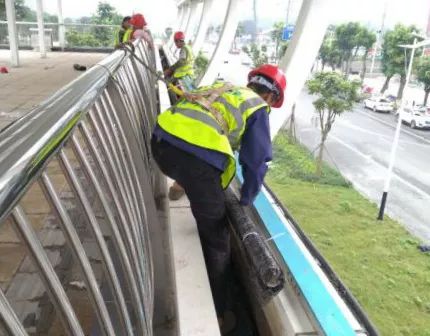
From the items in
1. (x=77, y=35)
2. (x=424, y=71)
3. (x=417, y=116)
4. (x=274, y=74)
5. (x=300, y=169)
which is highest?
(x=274, y=74)

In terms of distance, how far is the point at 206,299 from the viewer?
5.83ft

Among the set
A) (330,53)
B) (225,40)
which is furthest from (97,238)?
(330,53)

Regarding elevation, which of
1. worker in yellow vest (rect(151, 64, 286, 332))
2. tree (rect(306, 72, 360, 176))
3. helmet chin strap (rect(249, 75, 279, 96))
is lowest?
tree (rect(306, 72, 360, 176))

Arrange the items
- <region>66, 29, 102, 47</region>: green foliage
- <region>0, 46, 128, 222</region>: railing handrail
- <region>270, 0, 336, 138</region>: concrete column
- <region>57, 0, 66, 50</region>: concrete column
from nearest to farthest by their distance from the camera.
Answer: <region>0, 46, 128, 222</region>: railing handrail < <region>270, 0, 336, 138</region>: concrete column < <region>57, 0, 66, 50</region>: concrete column < <region>66, 29, 102, 47</region>: green foliage

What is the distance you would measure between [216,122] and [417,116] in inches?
933

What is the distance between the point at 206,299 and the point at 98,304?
98 centimetres

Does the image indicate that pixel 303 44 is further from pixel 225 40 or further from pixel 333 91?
pixel 333 91

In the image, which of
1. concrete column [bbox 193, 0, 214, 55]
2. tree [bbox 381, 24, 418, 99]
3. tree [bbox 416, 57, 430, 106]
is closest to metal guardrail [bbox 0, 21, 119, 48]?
concrete column [bbox 193, 0, 214, 55]

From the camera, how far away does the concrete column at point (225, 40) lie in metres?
10.1

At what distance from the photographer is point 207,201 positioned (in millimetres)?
2037

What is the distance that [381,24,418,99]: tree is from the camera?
20.3 metres

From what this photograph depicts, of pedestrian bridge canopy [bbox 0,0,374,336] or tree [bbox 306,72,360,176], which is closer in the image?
pedestrian bridge canopy [bbox 0,0,374,336]

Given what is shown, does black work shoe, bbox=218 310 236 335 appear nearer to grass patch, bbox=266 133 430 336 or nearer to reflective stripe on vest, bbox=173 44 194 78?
reflective stripe on vest, bbox=173 44 194 78

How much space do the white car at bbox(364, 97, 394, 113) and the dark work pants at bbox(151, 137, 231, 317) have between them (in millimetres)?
23124
